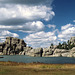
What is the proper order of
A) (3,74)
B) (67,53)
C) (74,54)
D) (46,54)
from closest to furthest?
1. (3,74)
2. (74,54)
3. (67,53)
4. (46,54)

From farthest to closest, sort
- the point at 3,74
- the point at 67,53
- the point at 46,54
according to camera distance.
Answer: the point at 46,54, the point at 67,53, the point at 3,74

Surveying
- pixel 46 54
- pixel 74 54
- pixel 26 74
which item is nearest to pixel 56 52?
pixel 46 54

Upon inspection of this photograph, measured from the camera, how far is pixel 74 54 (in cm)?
16462

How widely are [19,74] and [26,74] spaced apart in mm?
1333

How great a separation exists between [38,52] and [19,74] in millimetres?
168152

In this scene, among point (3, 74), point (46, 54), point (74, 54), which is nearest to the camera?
point (3, 74)

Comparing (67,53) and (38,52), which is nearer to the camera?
(67,53)

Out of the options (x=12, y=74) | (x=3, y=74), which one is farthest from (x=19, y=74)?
(x=3, y=74)

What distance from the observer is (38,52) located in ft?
636

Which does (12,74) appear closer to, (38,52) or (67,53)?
(67,53)

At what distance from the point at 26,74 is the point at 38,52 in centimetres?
16796

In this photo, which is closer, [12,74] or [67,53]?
[12,74]

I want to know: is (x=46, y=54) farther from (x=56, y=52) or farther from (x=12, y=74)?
(x=12, y=74)

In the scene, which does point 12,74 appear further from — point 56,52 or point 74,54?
point 56,52
